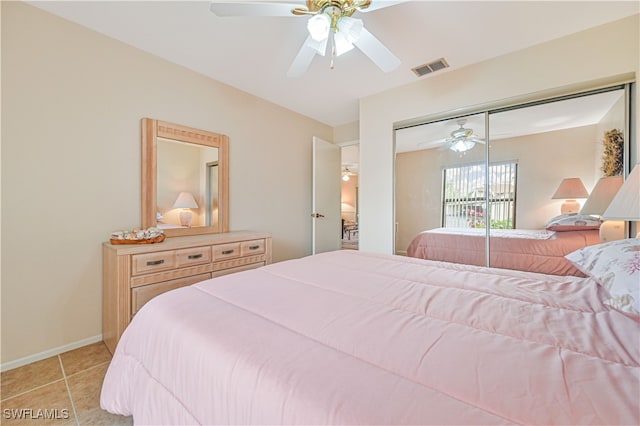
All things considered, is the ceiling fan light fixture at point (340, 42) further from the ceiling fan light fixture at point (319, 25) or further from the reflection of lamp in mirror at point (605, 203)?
the reflection of lamp in mirror at point (605, 203)

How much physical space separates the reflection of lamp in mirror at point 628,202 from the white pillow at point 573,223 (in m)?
1.02

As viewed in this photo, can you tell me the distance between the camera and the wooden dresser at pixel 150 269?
5.96ft

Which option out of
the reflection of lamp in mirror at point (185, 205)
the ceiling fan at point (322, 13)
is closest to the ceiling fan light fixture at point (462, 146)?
the ceiling fan at point (322, 13)

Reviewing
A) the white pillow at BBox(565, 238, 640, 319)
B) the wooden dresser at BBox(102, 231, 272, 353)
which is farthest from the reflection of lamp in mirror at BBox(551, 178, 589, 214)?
the wooden dresser at BBox(102, 231, 272, 353)

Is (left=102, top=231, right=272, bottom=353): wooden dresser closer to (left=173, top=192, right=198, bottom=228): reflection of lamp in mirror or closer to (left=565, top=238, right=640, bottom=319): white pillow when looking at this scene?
(left=173, top=192, right=198, bottom=228): reflection of lamp in mirror

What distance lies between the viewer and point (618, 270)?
98 cm

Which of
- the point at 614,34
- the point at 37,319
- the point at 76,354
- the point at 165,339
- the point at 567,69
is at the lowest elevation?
the point at 76,354

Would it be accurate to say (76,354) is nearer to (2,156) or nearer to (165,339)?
(2,156)

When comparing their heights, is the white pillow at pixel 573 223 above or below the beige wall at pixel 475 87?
below

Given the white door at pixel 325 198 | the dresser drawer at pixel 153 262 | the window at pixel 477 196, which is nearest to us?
the dresser drawer at pixel 153 262

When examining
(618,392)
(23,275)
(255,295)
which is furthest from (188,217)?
(618,392)

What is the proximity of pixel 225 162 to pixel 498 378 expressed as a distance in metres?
2.95

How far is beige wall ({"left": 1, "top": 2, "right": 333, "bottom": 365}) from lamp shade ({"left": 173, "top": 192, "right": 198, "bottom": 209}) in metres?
0.34

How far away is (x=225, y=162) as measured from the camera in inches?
116
